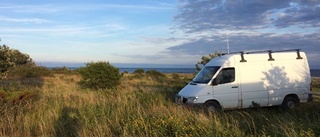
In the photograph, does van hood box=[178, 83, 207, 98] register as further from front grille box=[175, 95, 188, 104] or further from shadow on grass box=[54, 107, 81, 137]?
shadow on grass box=[54, 107, 81, 137]

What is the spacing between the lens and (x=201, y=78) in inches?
531

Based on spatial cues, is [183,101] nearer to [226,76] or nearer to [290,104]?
[226,76]

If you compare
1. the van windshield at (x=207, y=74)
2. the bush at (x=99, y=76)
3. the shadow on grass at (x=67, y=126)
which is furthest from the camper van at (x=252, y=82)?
the bush at (x=99, y=76)

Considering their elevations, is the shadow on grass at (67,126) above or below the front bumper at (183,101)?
below

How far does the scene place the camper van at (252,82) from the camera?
501 inches

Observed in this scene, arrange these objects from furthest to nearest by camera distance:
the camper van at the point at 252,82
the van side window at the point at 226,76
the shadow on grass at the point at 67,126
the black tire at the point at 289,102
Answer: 1. the black tire at the point at 289,102
2. the van side window at the point at 226,76
3. the camper van at the point at 252,82
4. the shadow on grass at the point at 67,126

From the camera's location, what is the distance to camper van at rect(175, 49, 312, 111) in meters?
12.7

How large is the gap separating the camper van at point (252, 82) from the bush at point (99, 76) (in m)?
11.5

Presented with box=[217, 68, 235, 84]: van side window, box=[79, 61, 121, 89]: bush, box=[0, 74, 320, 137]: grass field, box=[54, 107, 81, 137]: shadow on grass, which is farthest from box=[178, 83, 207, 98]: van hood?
box=[79, 61, 121, 89]: bush

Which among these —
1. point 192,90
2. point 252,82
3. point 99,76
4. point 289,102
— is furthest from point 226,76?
point 99,76

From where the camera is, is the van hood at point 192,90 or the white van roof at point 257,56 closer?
the van hood at point 192,90

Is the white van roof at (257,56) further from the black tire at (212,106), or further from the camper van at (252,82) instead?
the black tire at (212,106)

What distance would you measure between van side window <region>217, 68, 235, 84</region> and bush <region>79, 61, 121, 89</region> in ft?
39.8

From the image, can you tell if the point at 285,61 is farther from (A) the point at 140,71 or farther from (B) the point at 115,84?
(A) the point at 140,71
